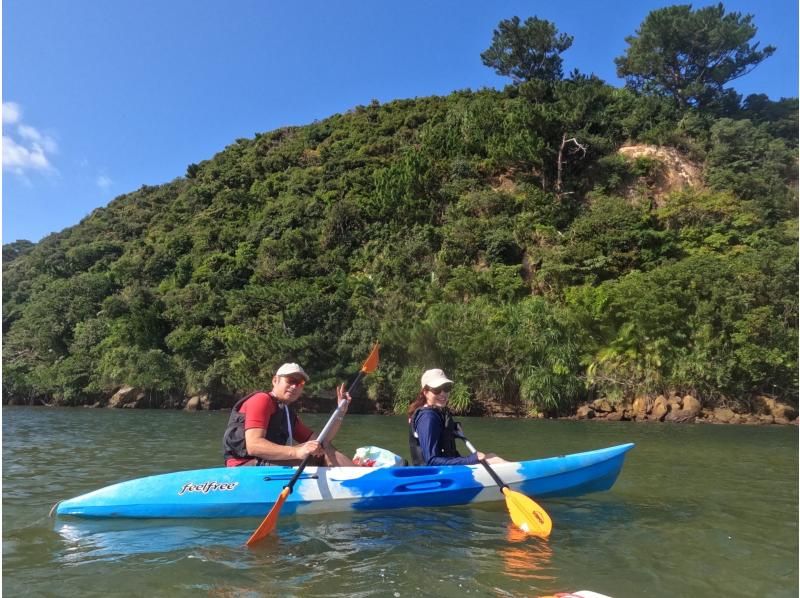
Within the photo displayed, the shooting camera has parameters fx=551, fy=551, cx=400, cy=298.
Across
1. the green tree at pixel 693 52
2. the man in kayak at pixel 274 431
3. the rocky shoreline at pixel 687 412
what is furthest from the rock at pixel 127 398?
the green tree at pixel 693 52

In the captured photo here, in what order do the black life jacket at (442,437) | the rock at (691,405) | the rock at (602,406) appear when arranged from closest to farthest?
the black life jacket at (442,437), the rock at (691,405), the rock at (602,406)

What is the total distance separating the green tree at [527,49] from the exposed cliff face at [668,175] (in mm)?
13119

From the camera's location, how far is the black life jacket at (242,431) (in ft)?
16.3

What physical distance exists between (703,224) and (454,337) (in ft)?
38.9

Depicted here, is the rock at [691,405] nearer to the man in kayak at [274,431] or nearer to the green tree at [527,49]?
the man in kayak at [274,431]

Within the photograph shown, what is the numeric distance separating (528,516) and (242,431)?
8.58 ft

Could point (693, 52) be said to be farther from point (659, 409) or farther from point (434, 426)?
point (434, 426)

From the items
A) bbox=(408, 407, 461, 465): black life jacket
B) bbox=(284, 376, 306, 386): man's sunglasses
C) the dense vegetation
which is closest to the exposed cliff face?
the dense vegetation

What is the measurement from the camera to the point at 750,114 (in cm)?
3462

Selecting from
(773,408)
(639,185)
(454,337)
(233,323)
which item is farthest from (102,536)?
(639,185)

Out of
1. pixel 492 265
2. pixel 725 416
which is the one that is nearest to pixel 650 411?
pixel 725 416

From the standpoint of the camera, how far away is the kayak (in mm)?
4945

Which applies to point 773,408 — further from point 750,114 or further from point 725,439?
point 750,114

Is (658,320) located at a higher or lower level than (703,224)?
lower
